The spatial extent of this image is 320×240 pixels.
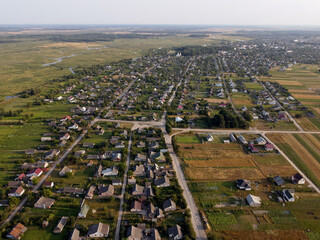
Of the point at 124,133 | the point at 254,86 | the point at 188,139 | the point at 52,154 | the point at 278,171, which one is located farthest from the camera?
the point at 254,86

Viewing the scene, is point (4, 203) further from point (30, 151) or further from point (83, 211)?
point (30, 151)

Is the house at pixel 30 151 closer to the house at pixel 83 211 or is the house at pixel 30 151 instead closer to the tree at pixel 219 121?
the house at pixel 83 211

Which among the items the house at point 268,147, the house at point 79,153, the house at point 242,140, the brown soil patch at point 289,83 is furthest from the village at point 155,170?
the brown soil patch at point 289,83

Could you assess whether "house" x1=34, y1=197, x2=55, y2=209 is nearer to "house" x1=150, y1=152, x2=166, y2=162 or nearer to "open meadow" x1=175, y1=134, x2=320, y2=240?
"house" x1=150, y1=152, x2=166, y2=162

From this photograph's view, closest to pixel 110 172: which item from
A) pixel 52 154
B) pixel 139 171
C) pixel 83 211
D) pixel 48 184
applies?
pixel 139 171

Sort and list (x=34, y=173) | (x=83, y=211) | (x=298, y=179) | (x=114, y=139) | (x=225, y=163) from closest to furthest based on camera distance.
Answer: (x=83, y=211), (x=298, y=179), (x=34, y=173), (x=225, y=163), (x=114, y=139)

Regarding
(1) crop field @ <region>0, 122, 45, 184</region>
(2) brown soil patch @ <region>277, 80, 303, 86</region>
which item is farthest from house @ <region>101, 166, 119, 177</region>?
(2) brown soil patch @ <region>277, 80, 303, 86</region>
